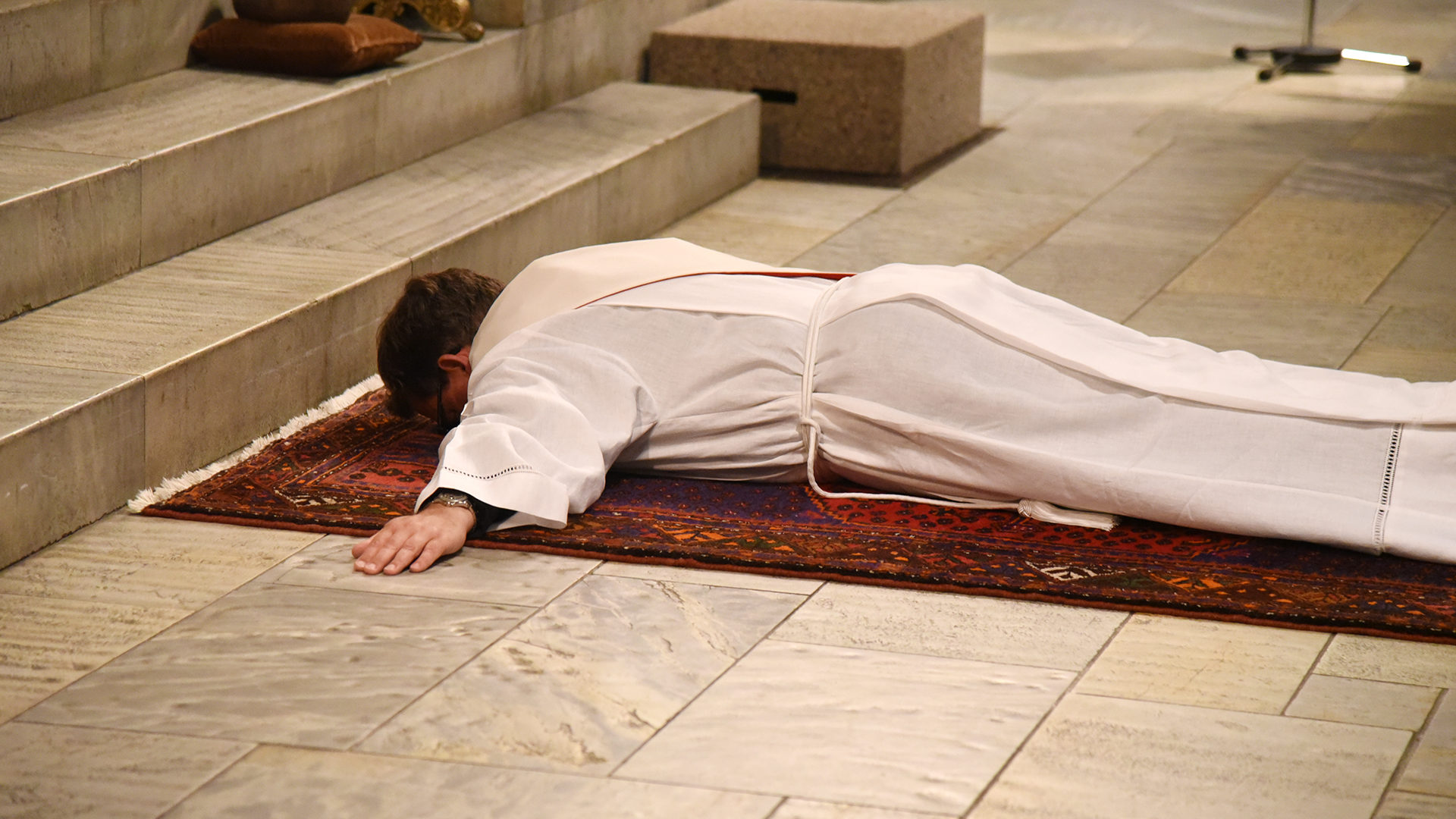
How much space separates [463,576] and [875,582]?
0.75 metres

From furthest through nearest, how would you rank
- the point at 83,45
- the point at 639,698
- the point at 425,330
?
the point at 83,45 → the point at 425,330 → the point at 639,698

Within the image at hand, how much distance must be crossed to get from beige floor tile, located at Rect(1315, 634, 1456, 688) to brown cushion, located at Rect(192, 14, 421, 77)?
356 centimetres

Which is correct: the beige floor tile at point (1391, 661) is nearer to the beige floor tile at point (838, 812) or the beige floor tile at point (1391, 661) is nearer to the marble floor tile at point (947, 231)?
the beige floor tile at point (838, 812)

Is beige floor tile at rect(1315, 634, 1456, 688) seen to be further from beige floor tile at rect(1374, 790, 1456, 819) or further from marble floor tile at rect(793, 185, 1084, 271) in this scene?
marble floor tile at rect(793, 185, 1084, 271)

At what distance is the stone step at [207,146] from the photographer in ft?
13.5

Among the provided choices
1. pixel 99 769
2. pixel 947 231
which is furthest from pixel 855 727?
pixel 947 231

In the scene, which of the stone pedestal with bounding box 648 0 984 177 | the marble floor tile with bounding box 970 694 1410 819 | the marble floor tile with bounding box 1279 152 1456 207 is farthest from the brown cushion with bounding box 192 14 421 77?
the marble floor tile with bounding box 970 694 1410 819

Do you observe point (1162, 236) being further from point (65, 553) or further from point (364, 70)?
point (65, 553)

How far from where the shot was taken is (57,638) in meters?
3.03

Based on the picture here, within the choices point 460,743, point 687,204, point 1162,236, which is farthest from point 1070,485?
point 687,204

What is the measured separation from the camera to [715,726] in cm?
270

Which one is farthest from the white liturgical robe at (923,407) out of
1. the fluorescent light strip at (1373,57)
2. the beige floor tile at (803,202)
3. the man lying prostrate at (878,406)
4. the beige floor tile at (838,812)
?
the fluorescent light strip at (1373,57)

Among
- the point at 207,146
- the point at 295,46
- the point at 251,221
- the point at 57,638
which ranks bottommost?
the point at 57,638

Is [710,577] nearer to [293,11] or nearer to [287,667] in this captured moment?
[287,667]
